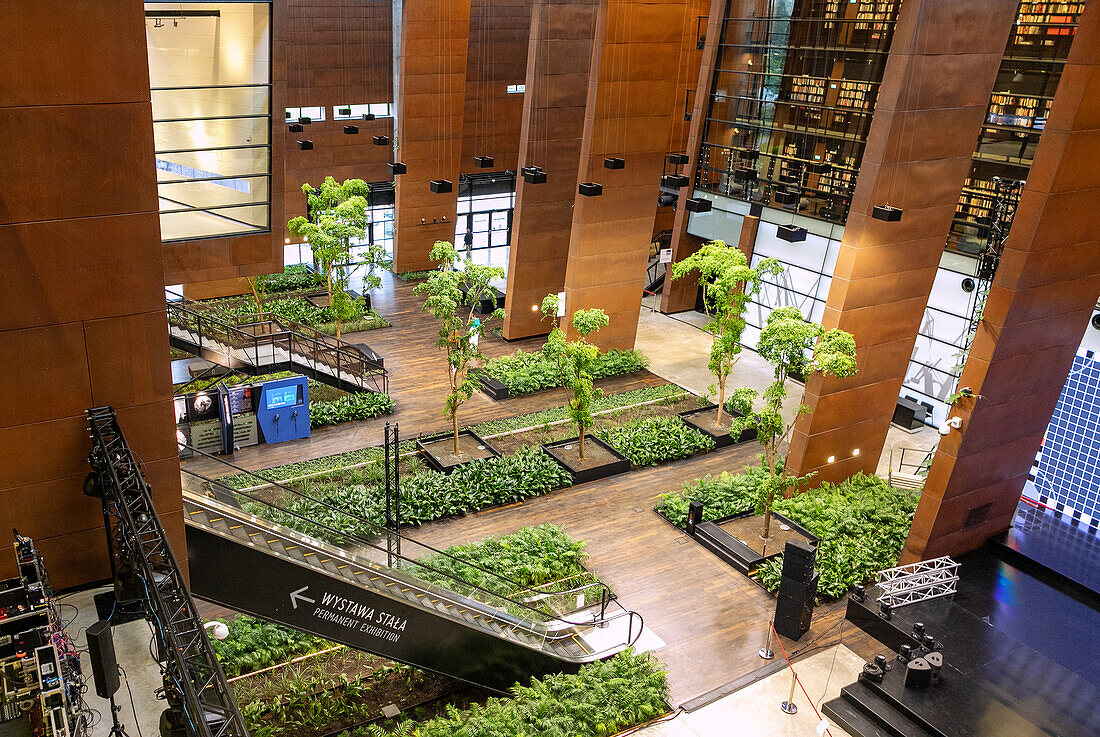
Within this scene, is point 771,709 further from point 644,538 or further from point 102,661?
point 102,661

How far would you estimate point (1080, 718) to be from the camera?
11.7 m

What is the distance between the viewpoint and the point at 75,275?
807cm

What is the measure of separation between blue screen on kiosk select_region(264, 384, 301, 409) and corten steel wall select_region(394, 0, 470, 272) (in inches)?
339

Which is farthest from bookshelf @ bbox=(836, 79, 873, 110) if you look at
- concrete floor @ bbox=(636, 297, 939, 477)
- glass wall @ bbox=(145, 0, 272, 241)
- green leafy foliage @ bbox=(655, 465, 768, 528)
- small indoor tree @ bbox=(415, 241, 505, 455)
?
glass wall @ bbox=(145, 0, 272, 241)

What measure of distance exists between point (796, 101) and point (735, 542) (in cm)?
1337

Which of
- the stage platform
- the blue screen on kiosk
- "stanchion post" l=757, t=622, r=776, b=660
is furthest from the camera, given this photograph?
the blue screen on kiosk

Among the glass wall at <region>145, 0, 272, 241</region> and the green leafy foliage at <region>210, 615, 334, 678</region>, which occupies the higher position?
the glass wall at <region>145, 0, 272, 241</region>

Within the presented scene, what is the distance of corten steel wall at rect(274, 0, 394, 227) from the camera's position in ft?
86.4

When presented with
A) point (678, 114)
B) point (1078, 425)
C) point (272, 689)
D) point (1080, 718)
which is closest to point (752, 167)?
point (678, 114)

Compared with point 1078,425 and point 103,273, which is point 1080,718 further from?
point 103,273

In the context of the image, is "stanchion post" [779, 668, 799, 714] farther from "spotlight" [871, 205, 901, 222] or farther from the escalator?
"spotlight" [871, 205, 901, 222]

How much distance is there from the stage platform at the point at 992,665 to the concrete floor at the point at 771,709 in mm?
305

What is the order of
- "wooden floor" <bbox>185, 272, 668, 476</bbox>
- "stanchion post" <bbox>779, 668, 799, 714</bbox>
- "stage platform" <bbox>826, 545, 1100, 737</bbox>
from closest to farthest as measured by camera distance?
"stage platform" <bbox>826, 545, 1100, 737</bbox> < "stanchion post" <bbox>779, 668, 799, 714</bbox> < "wooden floor" <bbox>185, 272, 668, 476</bbox>

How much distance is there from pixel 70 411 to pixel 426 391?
12374 millimetres
